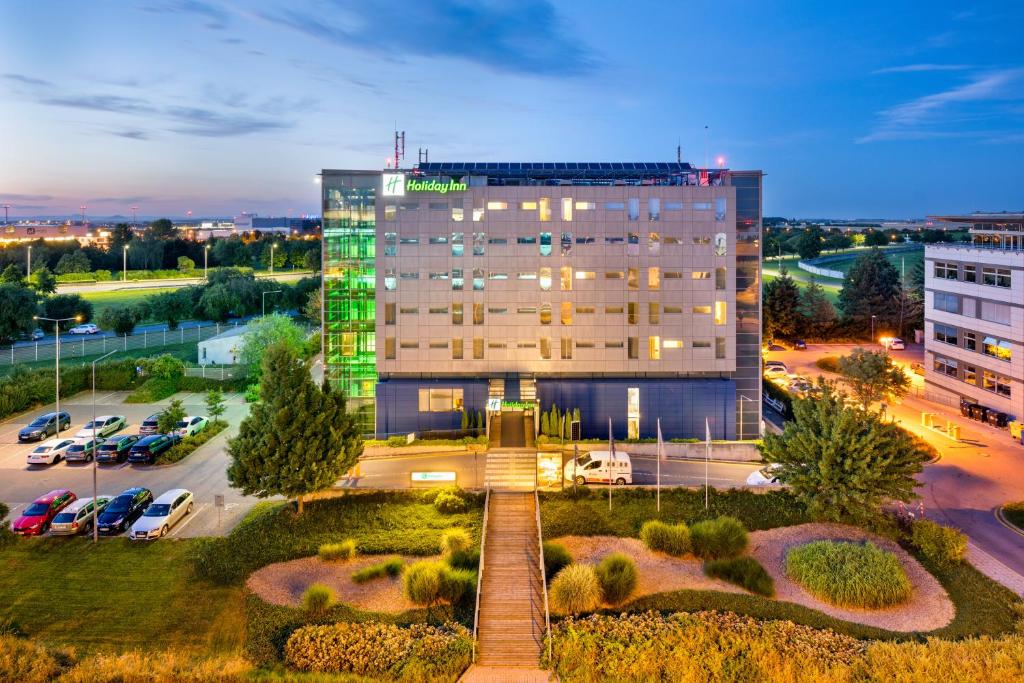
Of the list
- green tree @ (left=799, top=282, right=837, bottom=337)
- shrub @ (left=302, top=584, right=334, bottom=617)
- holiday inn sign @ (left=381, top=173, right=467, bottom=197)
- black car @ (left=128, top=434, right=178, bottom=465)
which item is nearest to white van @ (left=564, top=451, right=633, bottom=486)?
shrub @ (left=302, top=584, right=334, bottom=617)

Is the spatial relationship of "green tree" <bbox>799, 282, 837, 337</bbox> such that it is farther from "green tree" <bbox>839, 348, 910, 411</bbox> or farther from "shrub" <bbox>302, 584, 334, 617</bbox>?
"shrub" <bbox>302, 584, 334, 617</bbox>

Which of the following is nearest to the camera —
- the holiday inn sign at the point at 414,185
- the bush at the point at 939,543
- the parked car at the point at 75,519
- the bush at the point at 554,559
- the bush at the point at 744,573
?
the bush at the point at 744,573

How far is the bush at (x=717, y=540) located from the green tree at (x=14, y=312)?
7889 cm

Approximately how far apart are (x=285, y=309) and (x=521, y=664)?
96.8 m

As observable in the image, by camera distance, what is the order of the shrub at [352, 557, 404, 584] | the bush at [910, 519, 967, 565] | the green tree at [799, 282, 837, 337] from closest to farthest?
the shrub at [352, 557, 404, 584] < the bush at [910, 519, 967, 565] < the green tree at [799, 282, 837, 337]

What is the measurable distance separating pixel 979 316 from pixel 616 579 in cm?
4244

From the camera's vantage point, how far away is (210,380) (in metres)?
60.7

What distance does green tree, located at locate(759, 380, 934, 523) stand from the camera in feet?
90.7

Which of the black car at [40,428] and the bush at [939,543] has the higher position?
the black car at [40,428]

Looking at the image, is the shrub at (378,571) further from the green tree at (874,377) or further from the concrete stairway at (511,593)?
the green tree at (874,377)

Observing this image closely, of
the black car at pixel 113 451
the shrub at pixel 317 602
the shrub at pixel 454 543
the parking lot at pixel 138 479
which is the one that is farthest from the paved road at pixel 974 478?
the black car at pixel 113 451

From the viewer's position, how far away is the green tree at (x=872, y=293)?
3383 inches

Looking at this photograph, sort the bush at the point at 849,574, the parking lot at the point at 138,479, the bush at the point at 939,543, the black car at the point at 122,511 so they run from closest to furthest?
the bush at the point at 849,574 < the bush at the point at 939,543 < the black car at the point at 122,511 < the parking lot at the point at 138,479

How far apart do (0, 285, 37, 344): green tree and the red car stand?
54.3 m
